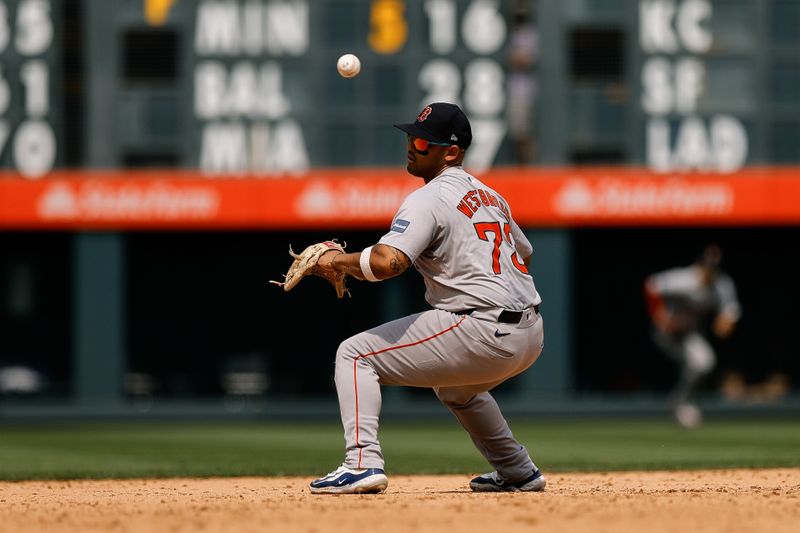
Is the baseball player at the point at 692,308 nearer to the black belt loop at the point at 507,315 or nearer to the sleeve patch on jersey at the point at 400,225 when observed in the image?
the black belt loop at the point at 507,315

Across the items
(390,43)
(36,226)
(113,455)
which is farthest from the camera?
(36,226)

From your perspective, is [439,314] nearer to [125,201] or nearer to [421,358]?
[421,358]

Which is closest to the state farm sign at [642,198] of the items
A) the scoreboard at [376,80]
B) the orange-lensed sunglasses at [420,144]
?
the scoreboard at [376,80]

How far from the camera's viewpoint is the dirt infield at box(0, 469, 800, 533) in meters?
5.29

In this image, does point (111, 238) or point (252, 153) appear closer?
point (252, 153)

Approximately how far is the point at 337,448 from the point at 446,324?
5.90 m

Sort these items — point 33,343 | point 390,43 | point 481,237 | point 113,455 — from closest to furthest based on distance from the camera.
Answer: point 481,237 < point 113,455 < point 390,43 < point 33,343

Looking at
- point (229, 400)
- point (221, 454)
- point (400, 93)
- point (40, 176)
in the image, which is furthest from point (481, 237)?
point (229, 400)

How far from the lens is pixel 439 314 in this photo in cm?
637

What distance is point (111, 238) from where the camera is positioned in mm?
20953

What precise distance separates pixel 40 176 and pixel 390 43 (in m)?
4.85

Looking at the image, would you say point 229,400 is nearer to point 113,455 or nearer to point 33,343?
point 33,343

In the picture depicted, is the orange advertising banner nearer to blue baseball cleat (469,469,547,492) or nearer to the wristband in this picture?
blue baseball cleat (469,469,547,492)

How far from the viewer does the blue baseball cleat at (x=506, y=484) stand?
6.83 m
